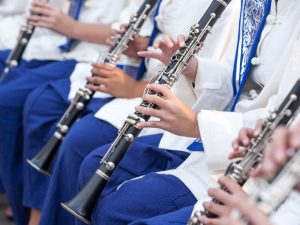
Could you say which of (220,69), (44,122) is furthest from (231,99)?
(44,122)

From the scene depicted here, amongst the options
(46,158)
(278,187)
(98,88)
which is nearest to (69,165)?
(46,158)

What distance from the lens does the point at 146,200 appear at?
4.79ft

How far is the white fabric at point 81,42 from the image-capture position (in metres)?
2.42

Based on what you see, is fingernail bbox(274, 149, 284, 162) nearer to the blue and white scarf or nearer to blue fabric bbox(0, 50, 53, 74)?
the blue and white scarf

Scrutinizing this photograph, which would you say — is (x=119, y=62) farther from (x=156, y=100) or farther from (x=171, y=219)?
(x=171, y=219)

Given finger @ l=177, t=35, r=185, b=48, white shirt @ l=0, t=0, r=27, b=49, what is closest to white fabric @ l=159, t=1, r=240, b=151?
finger @ l=177, t=35, r=185, b=48

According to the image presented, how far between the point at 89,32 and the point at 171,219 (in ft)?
3.96

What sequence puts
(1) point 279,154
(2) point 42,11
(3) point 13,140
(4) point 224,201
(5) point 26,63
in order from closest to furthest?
(1) point 279,154 < (4) point 224,201 < (3) point 13,140 < (2) point 42,11 < (5) point 26,63

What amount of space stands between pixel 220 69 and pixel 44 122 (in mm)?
684

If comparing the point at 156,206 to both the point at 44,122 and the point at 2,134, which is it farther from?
the point at 2,134

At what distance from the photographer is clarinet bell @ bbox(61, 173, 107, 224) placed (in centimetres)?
152

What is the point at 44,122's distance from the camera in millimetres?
2174

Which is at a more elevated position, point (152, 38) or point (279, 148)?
point (279, 148)

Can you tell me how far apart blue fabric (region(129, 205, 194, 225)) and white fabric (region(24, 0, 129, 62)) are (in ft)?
3.68
